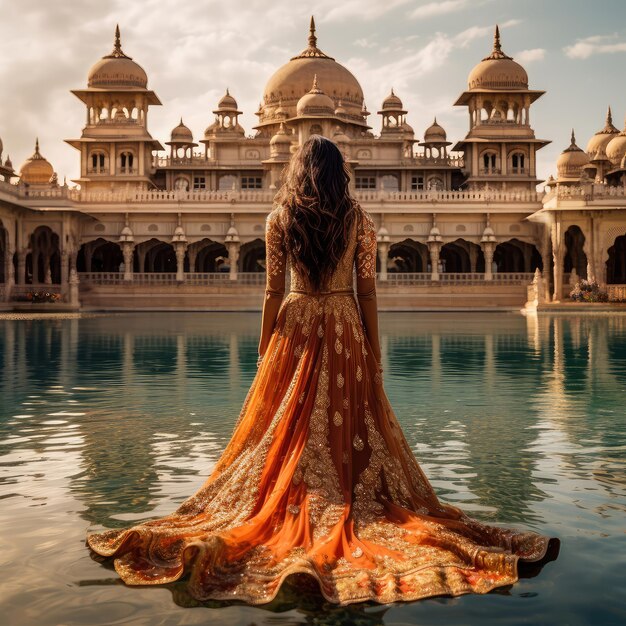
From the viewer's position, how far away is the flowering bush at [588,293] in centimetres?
3152

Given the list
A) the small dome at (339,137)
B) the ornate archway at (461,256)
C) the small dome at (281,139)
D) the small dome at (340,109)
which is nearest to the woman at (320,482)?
the ornate archway at (461,256)

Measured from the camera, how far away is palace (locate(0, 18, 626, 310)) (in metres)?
35.8

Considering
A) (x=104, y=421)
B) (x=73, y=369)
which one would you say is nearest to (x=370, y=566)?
(x=104, y=421)

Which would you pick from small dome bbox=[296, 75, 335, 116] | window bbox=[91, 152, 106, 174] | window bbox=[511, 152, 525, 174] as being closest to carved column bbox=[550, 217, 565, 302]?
window bbox=[511, 152, 525, 174]

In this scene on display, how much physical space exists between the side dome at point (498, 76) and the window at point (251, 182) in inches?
449

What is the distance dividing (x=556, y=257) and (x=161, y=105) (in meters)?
22.2

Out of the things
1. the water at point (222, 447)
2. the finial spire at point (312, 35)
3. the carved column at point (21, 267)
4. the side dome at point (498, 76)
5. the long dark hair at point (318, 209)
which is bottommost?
the water at point (222, 447)

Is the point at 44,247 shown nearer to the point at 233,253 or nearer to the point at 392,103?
the point at 233,253

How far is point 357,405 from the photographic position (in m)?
4.02

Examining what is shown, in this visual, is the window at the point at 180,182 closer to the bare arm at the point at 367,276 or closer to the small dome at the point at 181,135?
the small dome at the point at 181,135

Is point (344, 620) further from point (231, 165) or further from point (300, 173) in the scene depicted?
point (231, 165)

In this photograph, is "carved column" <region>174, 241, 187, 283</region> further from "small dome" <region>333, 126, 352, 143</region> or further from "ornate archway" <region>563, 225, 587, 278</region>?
"ornate archway" <region>563, 225, 587, 278</region>

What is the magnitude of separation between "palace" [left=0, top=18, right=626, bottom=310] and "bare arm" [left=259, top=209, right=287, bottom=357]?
1129 inches

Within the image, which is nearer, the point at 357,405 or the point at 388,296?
the point at 357,405
